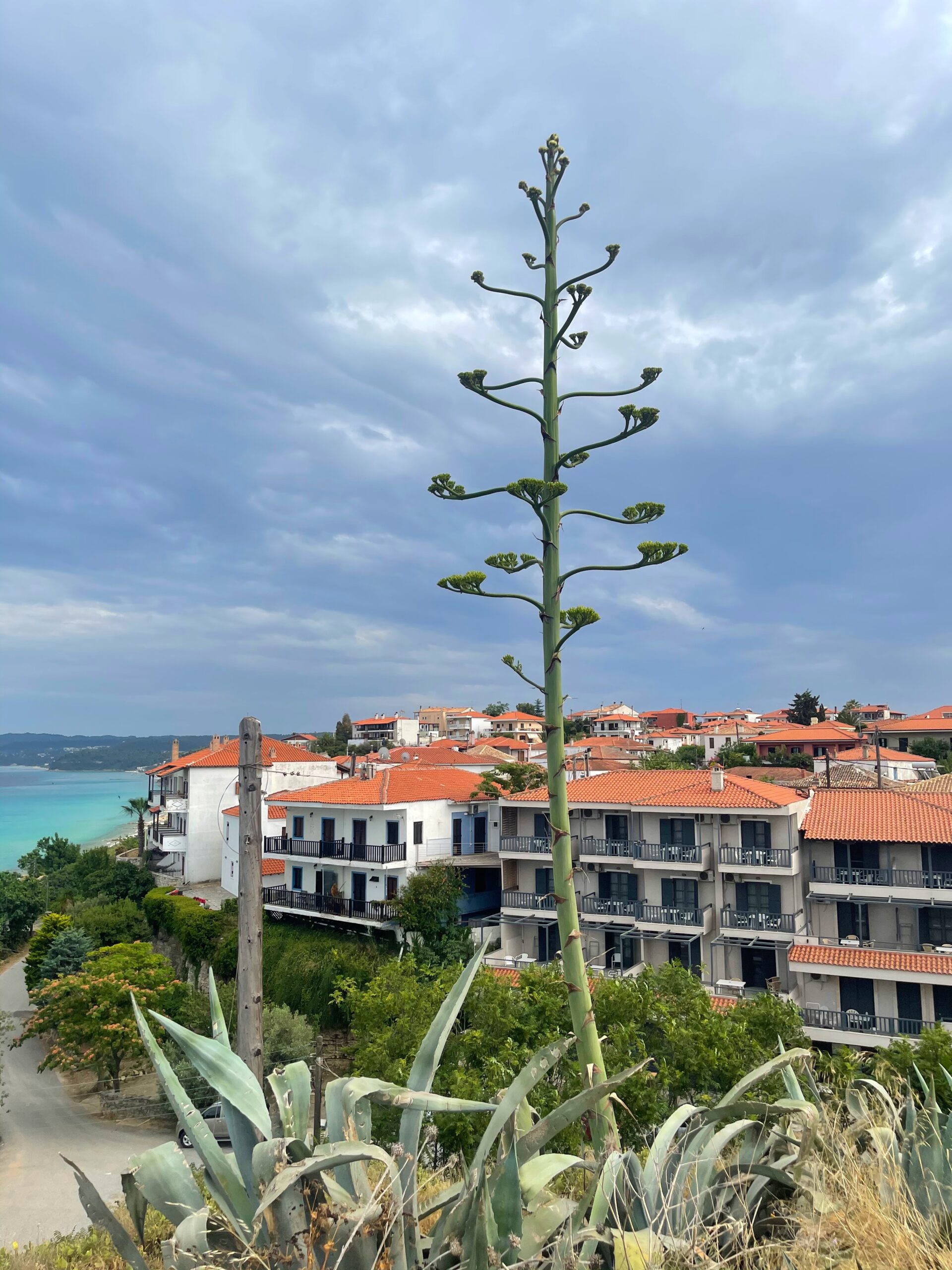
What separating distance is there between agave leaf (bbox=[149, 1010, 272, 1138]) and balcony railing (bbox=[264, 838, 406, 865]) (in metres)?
24.9

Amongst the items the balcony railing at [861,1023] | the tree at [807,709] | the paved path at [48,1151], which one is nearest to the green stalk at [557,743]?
the paved path at [48,1151]

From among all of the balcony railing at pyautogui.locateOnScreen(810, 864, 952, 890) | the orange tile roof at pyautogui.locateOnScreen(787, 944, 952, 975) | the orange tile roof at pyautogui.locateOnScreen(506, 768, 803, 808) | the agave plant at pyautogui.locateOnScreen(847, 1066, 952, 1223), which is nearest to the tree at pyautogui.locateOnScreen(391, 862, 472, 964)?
the orange tile roof at pyautogui.locateOnScreen(506, 768, 803, 808)

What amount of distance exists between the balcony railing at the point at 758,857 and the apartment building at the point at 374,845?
32.4 feet

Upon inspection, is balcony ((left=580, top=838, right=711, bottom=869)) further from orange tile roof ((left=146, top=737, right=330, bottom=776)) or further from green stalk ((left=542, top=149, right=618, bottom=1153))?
green stalk ((left=542, top=149, right=618, bottom=1153))

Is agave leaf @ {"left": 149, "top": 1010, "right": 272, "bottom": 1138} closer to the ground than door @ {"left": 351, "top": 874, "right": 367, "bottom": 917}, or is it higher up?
higher up

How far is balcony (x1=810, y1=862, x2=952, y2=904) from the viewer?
69.7 feet

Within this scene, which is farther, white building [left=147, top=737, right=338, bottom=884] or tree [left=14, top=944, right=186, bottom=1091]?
white building [left=147, top=737, right=338, bottom=884]

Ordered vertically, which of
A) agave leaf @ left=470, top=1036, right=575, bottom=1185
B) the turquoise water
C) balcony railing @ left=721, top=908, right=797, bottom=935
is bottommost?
the turquoise water

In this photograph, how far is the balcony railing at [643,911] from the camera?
936 inches

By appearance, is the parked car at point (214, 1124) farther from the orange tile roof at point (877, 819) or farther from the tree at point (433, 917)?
the orange tile roof at point (877, 819)

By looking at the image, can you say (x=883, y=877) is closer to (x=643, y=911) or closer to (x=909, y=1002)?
(x=909, y=1002)

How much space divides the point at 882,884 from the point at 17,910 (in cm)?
4665

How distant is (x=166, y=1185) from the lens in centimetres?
342

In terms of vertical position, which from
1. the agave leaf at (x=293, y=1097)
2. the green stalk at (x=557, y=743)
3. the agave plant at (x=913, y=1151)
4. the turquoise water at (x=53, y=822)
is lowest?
the turquoise water at (x=53, y=822)
